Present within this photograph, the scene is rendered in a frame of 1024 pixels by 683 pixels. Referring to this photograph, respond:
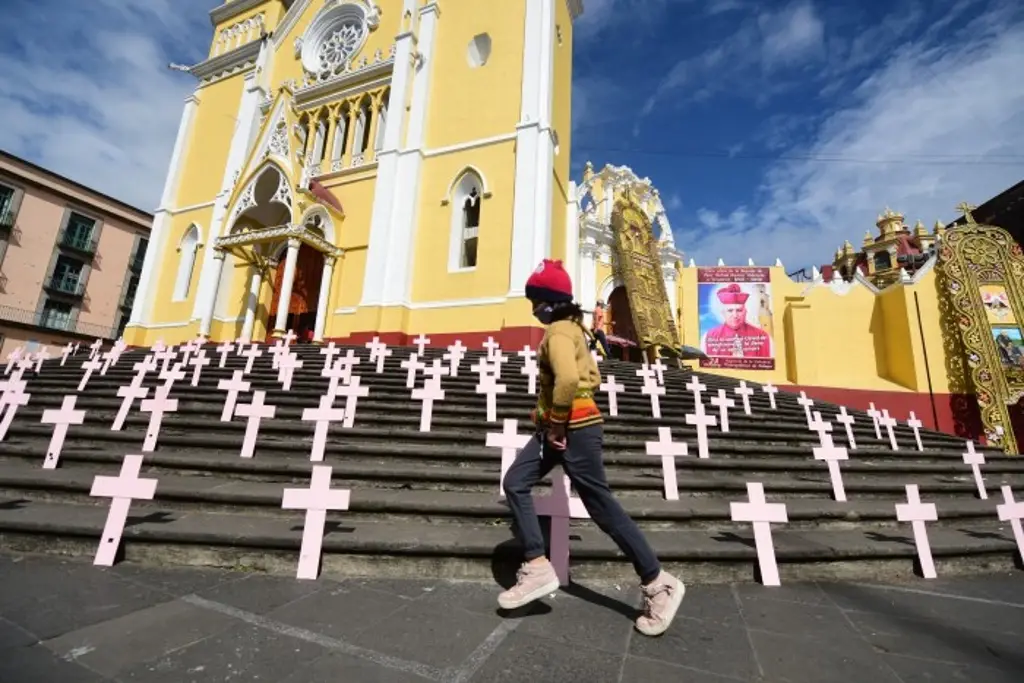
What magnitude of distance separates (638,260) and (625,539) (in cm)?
1439

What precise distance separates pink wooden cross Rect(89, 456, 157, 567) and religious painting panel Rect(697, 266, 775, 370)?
15.8m

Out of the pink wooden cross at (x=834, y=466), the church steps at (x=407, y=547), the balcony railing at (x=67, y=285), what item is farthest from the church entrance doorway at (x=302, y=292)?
the balcony railing at (x=67, y=285)

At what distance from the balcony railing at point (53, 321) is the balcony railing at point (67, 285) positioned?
115 centimetres

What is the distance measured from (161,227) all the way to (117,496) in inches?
741

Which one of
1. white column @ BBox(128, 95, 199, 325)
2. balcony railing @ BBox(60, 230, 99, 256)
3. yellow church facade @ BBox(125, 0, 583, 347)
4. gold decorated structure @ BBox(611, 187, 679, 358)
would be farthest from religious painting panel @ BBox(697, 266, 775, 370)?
balcony railing @ BBox(60, 230, 99, 256)

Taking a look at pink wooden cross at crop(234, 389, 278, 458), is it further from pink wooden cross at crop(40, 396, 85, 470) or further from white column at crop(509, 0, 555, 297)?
white column at crop(509, 0, 555, 297)

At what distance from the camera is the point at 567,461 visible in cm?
219

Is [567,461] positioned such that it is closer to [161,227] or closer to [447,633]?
[447,633]

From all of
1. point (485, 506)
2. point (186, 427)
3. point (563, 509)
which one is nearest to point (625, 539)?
point (563, 509)

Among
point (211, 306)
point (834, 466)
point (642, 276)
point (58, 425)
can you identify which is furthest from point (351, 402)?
point (211, 306)

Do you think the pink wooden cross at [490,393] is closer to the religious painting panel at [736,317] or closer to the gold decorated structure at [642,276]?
the gold decorated structure at [642,276]

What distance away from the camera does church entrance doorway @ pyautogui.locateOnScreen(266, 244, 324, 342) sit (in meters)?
14.4

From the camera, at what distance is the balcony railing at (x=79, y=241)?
23406 millimetres

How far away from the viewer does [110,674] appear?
1.56 metres
